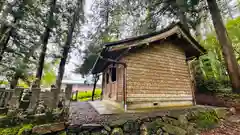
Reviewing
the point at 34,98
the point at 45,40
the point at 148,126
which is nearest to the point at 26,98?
the point at 34,98

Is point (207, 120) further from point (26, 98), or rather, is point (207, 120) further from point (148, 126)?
point (26, 98)

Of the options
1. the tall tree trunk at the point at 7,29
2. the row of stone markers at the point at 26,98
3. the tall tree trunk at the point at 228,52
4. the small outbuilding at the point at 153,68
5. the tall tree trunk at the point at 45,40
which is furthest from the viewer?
the tall tree trunk at the point at 45,40

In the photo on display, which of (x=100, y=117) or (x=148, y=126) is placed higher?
(x=100, y=117)

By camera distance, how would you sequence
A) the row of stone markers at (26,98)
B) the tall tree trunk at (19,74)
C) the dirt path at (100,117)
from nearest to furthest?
the row of stone markers at (26,98) < the dirt path at (100,117) < the tall tree trunk at (19,74)

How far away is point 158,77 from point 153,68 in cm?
59

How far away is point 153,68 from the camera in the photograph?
7.08m

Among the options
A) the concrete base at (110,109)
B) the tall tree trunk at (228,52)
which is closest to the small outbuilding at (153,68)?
the concrete base at (110,109)

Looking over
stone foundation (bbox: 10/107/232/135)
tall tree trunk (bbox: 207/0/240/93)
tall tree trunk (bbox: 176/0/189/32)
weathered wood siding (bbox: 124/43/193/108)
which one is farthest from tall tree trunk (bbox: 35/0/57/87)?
tall tree trunk (bbox: 207/0/240/93)

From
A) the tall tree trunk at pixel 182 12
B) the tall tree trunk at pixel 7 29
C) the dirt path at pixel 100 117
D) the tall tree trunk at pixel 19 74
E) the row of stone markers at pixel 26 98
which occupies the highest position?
the tall tree trunk at pixel 182 12

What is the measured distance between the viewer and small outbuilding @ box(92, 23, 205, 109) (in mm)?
6117

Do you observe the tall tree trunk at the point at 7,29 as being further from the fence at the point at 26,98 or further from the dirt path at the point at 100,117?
the dirt path at the point at 100,117

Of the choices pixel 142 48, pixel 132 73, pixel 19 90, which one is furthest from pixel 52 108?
pixel 142 48

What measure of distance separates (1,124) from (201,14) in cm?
1341

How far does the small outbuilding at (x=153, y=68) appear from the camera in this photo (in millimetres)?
6117
